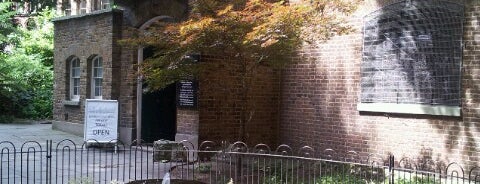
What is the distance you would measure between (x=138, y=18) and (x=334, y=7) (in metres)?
6.07

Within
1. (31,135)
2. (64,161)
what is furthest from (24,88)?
(64,161)

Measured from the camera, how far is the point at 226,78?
35.0 feet

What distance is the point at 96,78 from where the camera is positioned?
15445 millimetres

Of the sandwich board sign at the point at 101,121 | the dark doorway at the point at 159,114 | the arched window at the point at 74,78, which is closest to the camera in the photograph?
the sandwich board sign at the point at 101,121

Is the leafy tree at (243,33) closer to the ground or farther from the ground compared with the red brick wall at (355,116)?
farther from the ground

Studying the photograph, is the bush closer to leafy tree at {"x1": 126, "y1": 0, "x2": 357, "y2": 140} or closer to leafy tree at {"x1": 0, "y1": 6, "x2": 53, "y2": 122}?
leafy tree at {"x1": 0, "y1": 6, "x2": 53, "y2": 122}

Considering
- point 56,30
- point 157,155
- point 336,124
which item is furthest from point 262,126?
point 56,30

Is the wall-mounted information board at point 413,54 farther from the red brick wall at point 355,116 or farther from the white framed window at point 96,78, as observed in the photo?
the white framed window at point 96,78

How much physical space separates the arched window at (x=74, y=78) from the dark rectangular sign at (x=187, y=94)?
6025 millimetres

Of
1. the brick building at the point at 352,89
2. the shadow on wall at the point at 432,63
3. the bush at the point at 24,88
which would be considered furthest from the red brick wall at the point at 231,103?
the bush at the point at 24,88

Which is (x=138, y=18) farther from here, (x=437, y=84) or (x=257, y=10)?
(x=437, y=84)

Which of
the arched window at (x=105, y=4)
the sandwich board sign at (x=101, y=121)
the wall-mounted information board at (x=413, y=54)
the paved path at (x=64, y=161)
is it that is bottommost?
the paved path at (x=64, y=161)

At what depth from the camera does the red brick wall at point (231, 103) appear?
10.6m

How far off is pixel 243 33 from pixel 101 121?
5.62 meters
